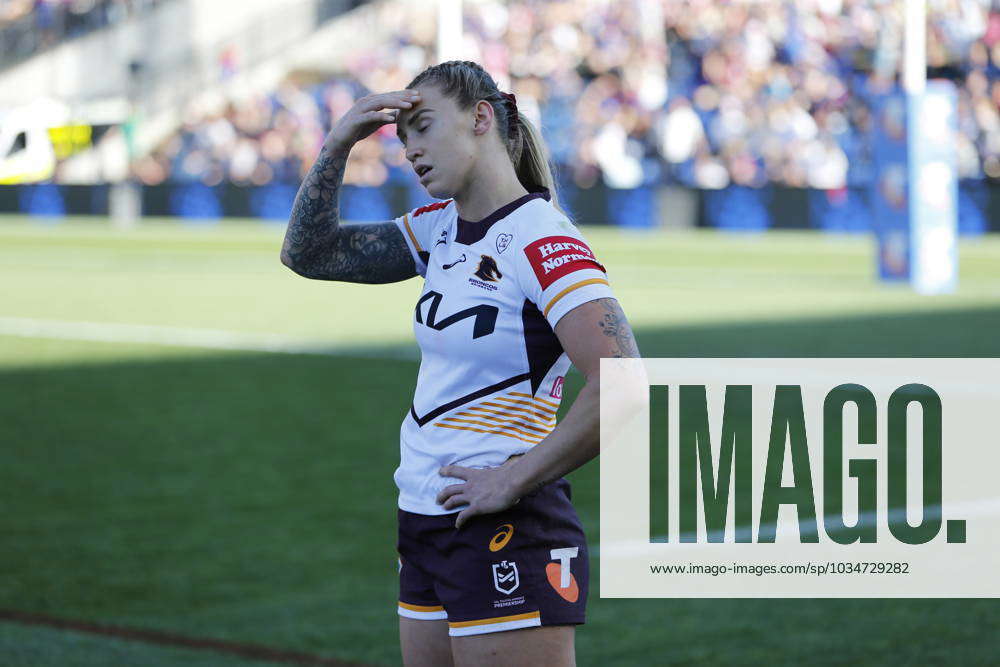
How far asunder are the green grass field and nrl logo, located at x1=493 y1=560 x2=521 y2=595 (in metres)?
2.62

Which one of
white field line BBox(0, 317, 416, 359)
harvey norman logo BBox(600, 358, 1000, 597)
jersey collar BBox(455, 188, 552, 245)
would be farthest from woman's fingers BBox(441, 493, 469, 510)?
white field line BBox(0, 317, 416, 359)

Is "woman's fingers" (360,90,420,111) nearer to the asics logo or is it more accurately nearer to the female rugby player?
the female rugby player

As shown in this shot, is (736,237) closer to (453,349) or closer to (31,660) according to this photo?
(31,660)

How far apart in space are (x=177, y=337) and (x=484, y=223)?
13.6 m

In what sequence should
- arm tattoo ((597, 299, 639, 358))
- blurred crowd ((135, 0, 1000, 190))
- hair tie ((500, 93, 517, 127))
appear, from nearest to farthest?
1. arm tattoo ((597, 299, 639, 358))
2. hair tie ((500, 93, 517, 127))
3. blurred crowd ((135, 0, 1000, 190))

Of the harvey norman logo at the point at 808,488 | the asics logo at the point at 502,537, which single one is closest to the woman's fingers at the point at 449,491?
the asics logo at the point at 502,537

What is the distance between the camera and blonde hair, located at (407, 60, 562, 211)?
3373 millimetres

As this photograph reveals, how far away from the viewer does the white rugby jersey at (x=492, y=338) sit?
3.26 metres

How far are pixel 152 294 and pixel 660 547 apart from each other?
15.0 meters

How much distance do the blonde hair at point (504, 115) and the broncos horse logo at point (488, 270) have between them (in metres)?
0.22

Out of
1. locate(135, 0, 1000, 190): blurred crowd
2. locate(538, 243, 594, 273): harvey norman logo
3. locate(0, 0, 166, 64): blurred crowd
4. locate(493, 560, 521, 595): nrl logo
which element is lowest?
locate(493, 560, 521, 595): nrl logo

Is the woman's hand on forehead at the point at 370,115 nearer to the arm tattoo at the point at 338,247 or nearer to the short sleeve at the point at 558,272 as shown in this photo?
the arm tattoo at the point at 338,247

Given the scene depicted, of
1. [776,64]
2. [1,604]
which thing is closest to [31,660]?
[1,604]

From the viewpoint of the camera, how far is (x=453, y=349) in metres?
3.37
